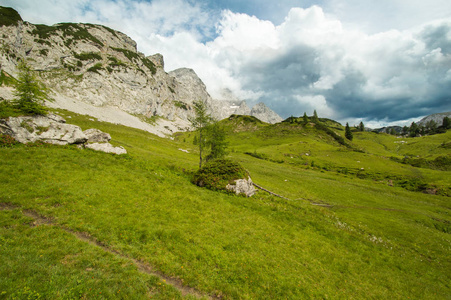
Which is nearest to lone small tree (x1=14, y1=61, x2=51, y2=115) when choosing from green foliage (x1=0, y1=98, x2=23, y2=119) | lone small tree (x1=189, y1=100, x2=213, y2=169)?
green foliage (x1=0, y1=98, x2=23, y2=119)

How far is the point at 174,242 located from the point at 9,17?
810 feet

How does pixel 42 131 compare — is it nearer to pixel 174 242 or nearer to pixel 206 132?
pixel 206 132

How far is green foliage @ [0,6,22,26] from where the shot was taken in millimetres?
131688

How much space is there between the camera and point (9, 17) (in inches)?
5507

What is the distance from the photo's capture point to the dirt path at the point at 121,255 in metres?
9.46

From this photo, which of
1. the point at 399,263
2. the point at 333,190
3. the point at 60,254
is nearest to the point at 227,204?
the point at 60,254

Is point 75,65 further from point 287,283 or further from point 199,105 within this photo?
point 287,283

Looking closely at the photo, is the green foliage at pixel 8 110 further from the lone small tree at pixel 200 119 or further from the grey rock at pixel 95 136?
the lone small tree at pixel 200 119

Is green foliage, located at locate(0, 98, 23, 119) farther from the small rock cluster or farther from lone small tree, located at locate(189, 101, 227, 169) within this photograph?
lone small tree, located at locate(189, 101, 227, 169)

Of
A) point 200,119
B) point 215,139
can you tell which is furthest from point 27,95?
point 215,139

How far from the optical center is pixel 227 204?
21125mm

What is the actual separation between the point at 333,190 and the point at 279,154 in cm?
5583

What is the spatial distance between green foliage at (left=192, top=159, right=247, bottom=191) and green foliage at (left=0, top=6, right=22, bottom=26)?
716 feet

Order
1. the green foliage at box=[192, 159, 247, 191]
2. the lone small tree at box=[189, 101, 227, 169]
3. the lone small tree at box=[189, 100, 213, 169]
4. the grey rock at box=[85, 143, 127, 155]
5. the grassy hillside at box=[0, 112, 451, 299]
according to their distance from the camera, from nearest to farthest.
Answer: the grassy hillside at box=[0, 112, 451, 299]
the green foliage at box=[192, 159, 247, 191]
the grey rock at box=[85, 143, 127, 155]
the lone small tree at box=[189, 100, 213, 169]
the lone small tree at box=[189, 101, 227, 169]
